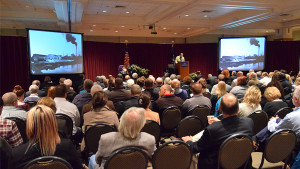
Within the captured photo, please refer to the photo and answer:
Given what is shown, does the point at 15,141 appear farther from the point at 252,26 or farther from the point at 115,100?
the point at 252,26

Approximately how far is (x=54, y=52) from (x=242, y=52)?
32.3 feet

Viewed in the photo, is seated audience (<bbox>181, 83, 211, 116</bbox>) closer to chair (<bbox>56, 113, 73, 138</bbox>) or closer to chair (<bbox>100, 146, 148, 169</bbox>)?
chair (<bbox>56, 113, 73, 138</bbox>)

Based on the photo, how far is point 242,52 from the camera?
508 inches

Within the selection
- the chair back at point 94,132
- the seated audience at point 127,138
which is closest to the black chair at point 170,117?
the chair back at point 94,132

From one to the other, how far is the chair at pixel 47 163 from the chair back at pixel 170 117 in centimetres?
214

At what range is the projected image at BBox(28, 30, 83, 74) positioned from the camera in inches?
323

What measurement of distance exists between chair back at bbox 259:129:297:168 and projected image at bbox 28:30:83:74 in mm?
8036

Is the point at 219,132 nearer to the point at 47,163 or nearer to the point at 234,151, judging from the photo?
the point at 234,151

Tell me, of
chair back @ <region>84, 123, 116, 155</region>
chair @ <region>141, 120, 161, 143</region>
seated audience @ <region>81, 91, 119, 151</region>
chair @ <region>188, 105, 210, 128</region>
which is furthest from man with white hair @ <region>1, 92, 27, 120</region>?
chair @ <region>188, 105, 210, 128</region>

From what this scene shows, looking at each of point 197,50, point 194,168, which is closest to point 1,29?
point 197,50

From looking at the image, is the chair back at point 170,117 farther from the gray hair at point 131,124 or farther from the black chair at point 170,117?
the gray hair at point 131,124

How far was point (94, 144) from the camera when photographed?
284 centimetres

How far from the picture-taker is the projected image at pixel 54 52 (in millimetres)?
8211

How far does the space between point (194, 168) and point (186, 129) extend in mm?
548
